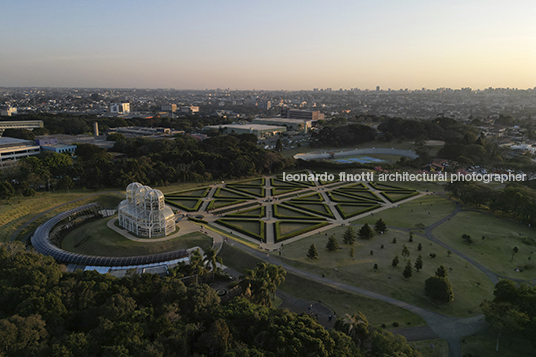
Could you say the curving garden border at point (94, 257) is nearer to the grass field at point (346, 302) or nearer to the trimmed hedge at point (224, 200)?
the grass field at point (346, 302)

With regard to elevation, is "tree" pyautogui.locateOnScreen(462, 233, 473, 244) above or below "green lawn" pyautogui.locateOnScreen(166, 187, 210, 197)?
below

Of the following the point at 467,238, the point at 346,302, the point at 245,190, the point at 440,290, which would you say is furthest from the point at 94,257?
the point at 467,238

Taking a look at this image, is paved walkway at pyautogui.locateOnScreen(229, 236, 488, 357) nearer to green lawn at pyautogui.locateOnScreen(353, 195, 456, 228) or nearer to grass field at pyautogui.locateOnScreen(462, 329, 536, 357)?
grass field at pyautogui.locateOnScreen(462, 329, 536, 357)

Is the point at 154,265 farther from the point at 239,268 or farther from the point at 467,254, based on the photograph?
the point at 467,254

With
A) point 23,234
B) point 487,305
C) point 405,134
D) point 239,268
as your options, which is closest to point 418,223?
point 487,305

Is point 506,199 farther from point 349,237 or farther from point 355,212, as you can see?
point 349,237

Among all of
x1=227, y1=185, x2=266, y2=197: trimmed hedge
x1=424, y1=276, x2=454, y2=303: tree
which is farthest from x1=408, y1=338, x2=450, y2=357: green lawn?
x1=227, y1=185, x2=266, y2=197: trimmed hedge

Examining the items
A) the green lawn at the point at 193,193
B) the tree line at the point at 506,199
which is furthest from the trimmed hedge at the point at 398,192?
the green lawn at the point at 193,193
